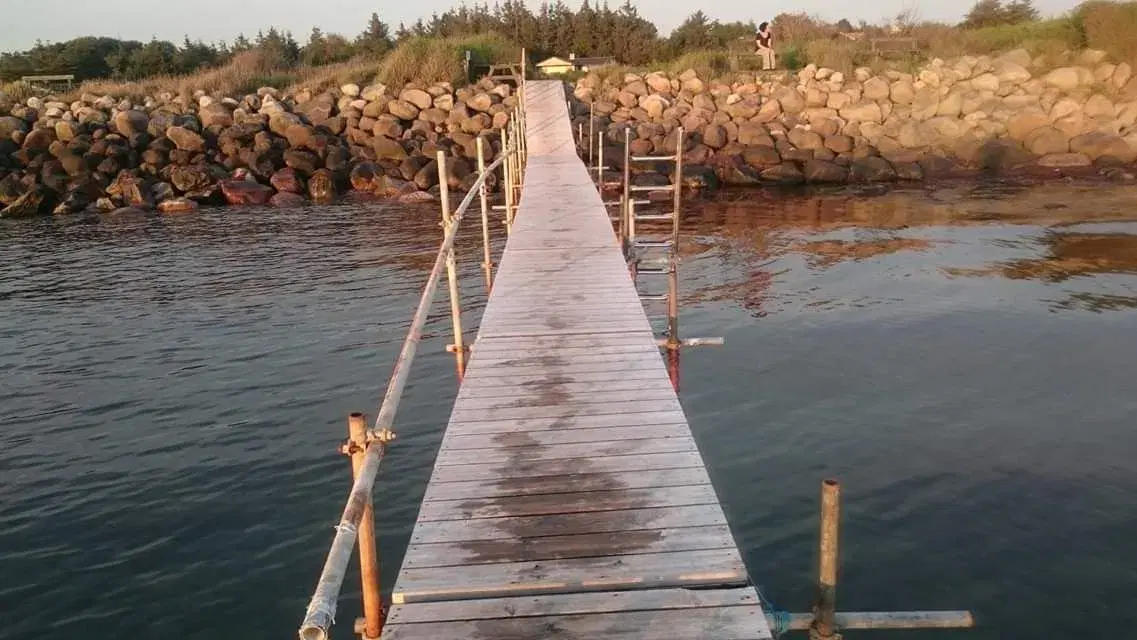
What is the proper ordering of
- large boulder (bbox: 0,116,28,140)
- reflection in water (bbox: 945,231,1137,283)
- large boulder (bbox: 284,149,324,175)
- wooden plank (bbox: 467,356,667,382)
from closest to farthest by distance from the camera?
wooden plank (bbox: 467,356,667,382) < reflection in water (bbox: 945,231,1137,283) < large boulder (bbox: 284,149,324,175) < large boulder (bbox: 0,116,28,140)

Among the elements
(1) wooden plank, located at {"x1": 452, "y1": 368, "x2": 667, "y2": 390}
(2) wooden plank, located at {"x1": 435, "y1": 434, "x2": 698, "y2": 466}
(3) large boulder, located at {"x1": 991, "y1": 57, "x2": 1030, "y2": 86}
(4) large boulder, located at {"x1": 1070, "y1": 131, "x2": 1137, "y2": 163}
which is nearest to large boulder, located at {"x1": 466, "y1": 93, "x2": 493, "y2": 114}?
(3) large boulder, located at {"x1": 991, "y1": 57, "x2": 1030, "y2": 86}

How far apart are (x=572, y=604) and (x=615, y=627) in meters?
0.27

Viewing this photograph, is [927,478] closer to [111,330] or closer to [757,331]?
[757,331]

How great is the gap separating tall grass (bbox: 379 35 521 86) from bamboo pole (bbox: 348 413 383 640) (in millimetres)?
33751

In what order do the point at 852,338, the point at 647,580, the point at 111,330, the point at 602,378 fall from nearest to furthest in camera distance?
the point at 647,580 → the point at 602,378 → the point at 852,338 → the point at 111,330

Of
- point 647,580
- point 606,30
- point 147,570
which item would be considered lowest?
point 147,570

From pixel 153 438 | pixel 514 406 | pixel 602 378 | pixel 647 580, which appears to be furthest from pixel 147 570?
pixel 647 580

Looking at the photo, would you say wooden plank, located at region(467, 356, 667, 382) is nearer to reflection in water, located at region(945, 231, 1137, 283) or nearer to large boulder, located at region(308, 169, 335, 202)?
reflection in water, located at region(945, 231, 1137, 283)

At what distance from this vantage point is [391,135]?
33031mm

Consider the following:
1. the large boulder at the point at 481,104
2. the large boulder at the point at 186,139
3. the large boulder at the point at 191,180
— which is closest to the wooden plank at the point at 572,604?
the large boulder at the point at 191,180

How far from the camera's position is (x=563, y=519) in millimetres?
5215

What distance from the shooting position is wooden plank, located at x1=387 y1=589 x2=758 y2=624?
434 centimetres

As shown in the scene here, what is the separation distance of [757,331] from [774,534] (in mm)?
6553

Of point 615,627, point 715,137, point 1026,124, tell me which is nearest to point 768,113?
point 715,137
